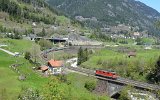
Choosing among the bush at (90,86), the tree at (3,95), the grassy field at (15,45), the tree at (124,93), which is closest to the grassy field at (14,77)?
the tree at (3,95)

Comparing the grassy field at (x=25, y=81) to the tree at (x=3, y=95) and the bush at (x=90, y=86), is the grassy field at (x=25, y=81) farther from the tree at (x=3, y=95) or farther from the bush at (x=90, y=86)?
the bush at (x=90, y=86)

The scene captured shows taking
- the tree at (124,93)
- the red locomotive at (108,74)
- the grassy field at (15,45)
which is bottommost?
the tree at (124,93)

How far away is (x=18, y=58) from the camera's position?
147 meters

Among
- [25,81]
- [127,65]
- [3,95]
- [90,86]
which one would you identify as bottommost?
[90,86]

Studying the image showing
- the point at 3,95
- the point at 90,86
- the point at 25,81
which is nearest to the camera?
the point at 3,95

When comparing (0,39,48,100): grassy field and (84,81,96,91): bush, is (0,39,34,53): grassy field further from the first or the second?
(84,81,96,91): bush

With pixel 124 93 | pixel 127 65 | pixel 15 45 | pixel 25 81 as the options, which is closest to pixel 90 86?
pixel 124 93

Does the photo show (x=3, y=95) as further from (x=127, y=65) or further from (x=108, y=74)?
(x=127, y=65)

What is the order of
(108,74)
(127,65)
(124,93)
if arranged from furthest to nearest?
(127,65) < (108,74) < (124,93)

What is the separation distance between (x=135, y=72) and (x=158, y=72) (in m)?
11.1

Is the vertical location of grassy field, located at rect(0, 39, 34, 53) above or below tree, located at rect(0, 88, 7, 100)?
above

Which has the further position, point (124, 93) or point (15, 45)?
point (15, 45)

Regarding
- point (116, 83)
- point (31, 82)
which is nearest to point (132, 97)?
point (116, 83)

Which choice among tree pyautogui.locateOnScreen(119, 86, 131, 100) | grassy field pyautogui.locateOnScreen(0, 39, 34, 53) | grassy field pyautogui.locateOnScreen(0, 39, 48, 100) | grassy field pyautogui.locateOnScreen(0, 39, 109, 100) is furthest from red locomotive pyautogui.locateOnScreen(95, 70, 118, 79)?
grassy field pyautogui.locateOnScreen(0, 39, 34, 53)
